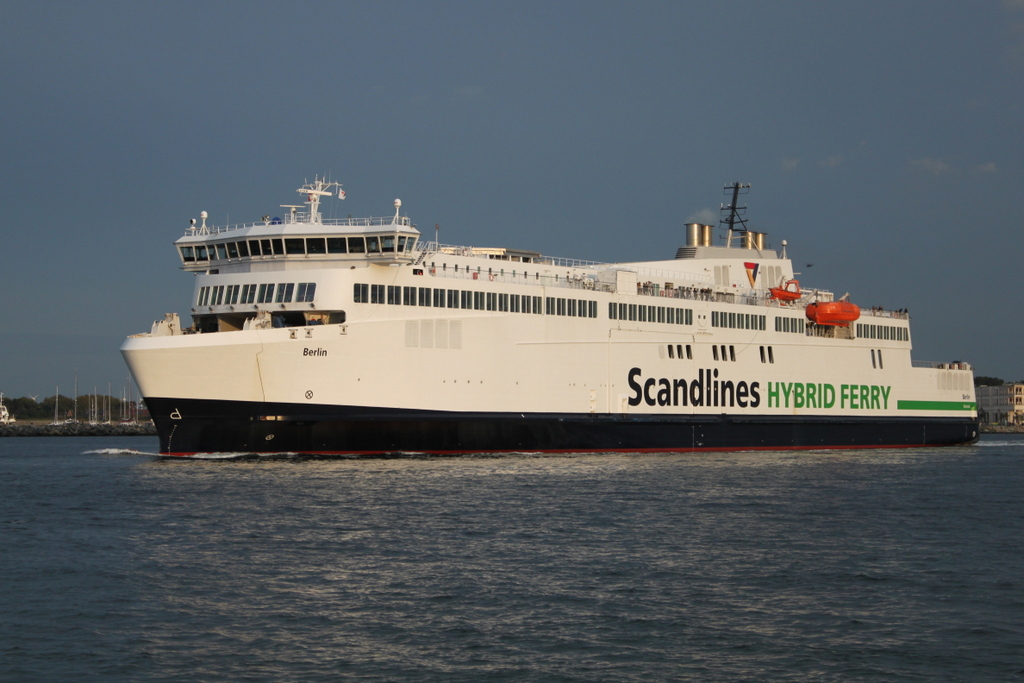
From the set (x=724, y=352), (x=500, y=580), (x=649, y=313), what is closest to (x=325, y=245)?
(x=649, y=313)

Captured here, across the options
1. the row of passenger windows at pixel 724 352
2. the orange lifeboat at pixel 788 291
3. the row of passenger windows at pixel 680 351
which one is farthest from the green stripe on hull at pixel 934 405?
the row of passenger windows at pixel 680 351

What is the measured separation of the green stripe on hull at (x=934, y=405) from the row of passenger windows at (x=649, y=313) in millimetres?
14940

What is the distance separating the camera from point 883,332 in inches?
2041

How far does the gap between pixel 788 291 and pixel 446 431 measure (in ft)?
68.1

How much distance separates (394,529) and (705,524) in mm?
6608

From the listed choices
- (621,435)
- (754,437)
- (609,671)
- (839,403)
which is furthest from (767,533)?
(839,403)

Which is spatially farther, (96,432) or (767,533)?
(96,432)

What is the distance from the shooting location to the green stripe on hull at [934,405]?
51.9 meters

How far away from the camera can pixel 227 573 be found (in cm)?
1677

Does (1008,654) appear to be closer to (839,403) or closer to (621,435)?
(621,435)

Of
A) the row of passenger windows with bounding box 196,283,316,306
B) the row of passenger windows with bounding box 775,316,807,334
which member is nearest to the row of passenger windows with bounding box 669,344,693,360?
the row of passenger windows with bounding box 775,316,807,334

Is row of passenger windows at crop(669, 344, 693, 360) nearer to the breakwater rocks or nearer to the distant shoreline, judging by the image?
the breakwater rocks

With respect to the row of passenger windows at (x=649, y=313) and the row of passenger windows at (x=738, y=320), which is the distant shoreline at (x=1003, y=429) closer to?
the row of passenger windows at (x=738, y=320)

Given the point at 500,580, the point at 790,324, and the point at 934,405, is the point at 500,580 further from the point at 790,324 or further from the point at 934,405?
the point at 934,405
